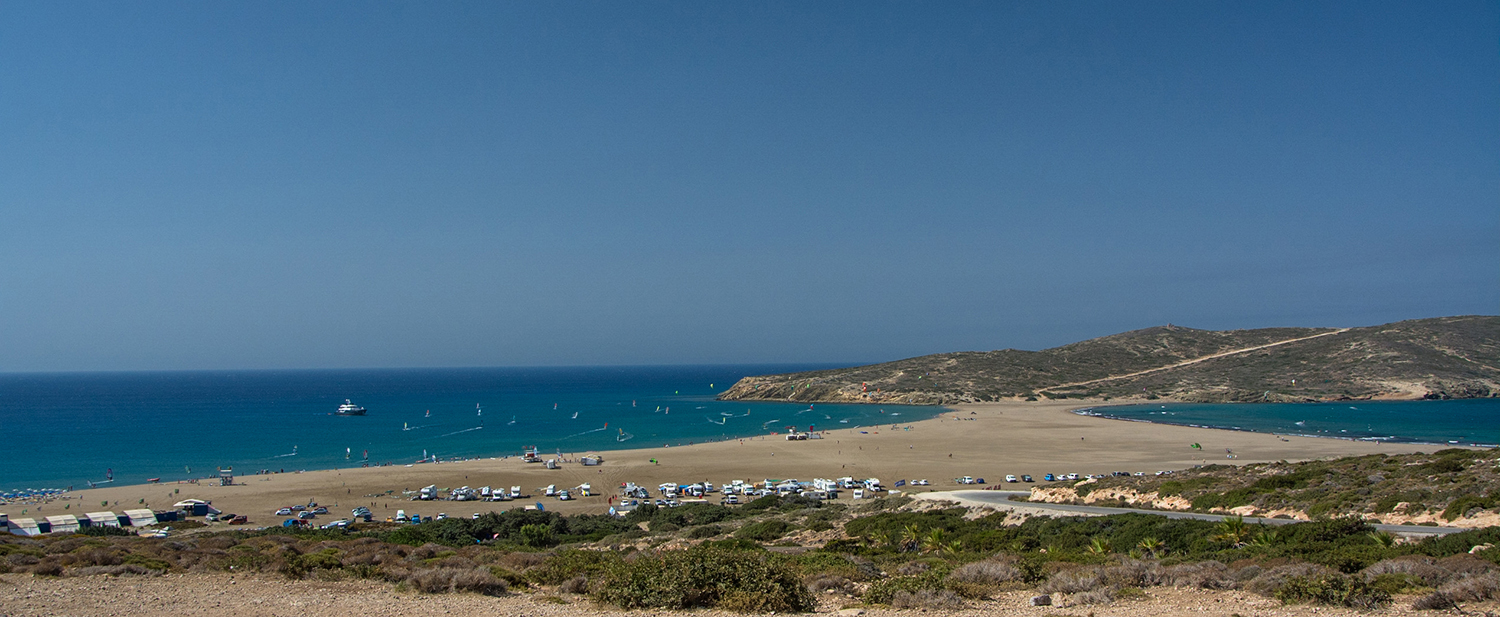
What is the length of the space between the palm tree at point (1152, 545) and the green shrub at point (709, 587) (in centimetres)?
942

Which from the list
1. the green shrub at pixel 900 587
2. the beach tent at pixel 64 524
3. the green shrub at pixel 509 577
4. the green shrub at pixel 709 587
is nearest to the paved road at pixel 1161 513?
the green shrub at pixel 900 587

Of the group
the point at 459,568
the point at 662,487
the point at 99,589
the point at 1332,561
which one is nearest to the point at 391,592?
the point at 459,568

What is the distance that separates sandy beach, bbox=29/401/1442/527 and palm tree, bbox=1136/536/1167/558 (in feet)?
76.2

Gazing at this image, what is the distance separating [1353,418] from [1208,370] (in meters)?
44.0

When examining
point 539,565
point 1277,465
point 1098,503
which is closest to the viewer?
point 539,565

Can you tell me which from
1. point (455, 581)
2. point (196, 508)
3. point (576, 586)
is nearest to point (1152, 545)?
point (576, 586)

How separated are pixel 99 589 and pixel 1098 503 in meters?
26.2

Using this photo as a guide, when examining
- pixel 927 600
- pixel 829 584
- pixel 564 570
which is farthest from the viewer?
pixel 564 570

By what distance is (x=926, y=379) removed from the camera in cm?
12306

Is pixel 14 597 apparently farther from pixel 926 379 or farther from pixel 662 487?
pixel 926 379

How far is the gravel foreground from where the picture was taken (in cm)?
958

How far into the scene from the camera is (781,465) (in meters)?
51.7

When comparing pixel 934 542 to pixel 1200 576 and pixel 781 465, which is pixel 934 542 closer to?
pixel 1200 576

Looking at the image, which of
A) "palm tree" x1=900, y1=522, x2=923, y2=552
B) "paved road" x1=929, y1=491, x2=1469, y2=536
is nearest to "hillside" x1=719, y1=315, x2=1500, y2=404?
"paved road" x1=929, y1=491, x2=1469, y2=536
